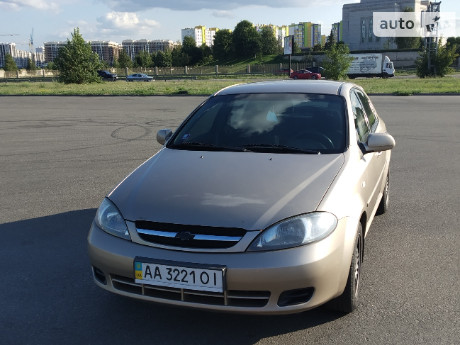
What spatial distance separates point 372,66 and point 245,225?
58.8 meters

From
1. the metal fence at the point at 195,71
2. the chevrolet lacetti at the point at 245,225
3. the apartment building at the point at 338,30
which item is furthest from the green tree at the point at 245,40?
the chevrolet lacetti at the point at 245,225

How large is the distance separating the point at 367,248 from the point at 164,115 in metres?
12.6

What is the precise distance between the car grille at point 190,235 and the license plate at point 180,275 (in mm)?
129

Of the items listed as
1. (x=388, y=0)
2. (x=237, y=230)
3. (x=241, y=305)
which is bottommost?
(x=241, y=305)

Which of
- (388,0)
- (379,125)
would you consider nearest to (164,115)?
(379,125)

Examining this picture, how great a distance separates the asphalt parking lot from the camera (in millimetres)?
2877

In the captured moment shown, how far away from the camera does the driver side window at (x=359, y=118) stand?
3.97 metres

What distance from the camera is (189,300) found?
264 cm

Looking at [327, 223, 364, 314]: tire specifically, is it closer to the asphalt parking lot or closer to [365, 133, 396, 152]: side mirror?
the asphalt parking lot

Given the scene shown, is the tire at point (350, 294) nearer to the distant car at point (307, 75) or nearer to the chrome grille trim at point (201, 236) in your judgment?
the chrome grille trim at point (201, 236)

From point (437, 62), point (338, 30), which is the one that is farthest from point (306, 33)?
point (437, 62)

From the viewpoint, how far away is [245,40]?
4200 inches

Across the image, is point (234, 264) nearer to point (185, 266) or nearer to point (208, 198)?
point (185, 266)

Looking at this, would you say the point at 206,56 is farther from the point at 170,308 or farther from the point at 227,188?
the point at 170,308
